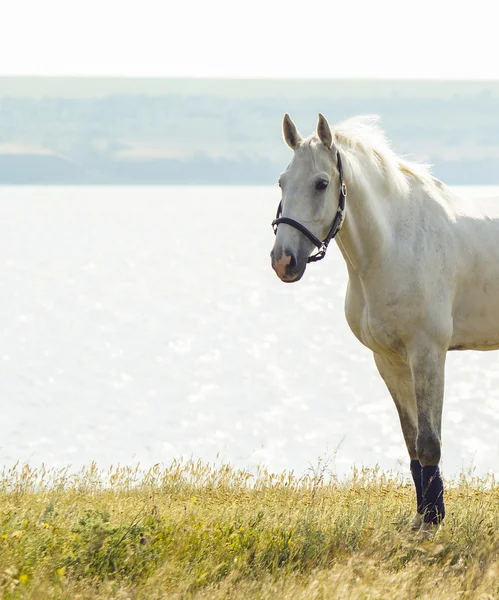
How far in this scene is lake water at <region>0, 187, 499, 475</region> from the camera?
964 inches

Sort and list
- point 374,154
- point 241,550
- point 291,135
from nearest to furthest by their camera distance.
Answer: point 241,550 < point 291,135 < point 374,154

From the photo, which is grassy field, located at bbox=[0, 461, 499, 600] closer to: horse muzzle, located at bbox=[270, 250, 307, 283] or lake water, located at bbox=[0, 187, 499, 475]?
lake water, located at bbox=[0, 187, 499, 475]

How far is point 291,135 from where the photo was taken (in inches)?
250

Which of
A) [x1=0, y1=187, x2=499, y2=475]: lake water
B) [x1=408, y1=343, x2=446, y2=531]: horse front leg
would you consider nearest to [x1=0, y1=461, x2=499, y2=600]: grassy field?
[x1=408, y1=343, x2=446, y2=531]: horse front leg

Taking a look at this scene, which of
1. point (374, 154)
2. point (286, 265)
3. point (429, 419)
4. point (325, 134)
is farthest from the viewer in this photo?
point (374, 154)

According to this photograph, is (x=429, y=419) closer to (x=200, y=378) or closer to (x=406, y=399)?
(x=406, y=399)

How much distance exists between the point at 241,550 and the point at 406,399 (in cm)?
185

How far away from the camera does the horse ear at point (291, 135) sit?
6305mm

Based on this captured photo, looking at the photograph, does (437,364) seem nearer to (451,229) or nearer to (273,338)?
Result: (451,229)

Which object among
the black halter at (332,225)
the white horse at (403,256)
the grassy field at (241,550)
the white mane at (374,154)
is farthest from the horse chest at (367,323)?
the grassy field at (241,550)

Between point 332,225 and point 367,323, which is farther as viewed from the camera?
point 367,323

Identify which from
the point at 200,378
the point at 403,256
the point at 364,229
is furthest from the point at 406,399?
the point at 200,378

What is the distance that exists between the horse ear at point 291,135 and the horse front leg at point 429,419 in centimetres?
166

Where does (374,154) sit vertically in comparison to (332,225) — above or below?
above
